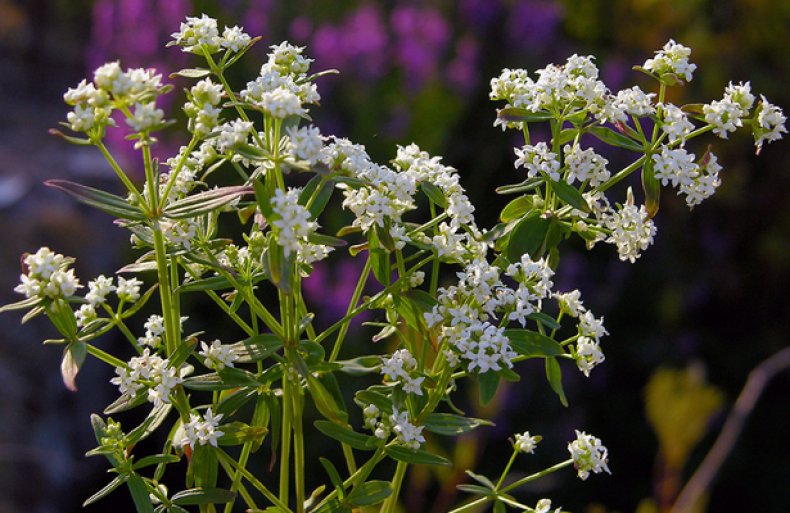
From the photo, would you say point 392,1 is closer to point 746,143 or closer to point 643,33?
point 643,33

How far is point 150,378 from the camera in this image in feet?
2.51

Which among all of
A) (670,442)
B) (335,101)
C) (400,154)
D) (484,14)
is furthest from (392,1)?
(400,154)

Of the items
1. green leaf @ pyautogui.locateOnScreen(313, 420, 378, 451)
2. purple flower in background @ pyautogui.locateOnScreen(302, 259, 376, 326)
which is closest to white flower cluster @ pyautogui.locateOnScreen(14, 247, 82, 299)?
green leaf @ pyautogui.locateOnScreen(313, 420, 378, 451)

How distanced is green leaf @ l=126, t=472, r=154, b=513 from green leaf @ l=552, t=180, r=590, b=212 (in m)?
0.43

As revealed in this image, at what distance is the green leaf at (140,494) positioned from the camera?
0.77m

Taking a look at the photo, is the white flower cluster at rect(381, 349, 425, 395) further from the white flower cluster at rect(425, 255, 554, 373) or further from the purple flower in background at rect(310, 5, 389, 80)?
the purple flower in background at rect(310, 5, 389, 80)

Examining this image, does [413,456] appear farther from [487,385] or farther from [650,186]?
[650,186]

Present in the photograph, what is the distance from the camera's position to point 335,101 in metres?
3.28

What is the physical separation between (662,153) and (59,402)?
2657mm

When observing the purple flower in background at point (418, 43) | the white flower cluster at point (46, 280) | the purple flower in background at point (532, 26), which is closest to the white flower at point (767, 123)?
the white flower cluster at point (46, 280)

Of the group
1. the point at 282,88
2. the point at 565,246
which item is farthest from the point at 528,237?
the point at 565,246

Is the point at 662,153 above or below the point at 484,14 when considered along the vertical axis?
below

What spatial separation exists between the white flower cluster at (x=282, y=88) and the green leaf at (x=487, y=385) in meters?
0.26

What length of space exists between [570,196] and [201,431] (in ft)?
1.19
